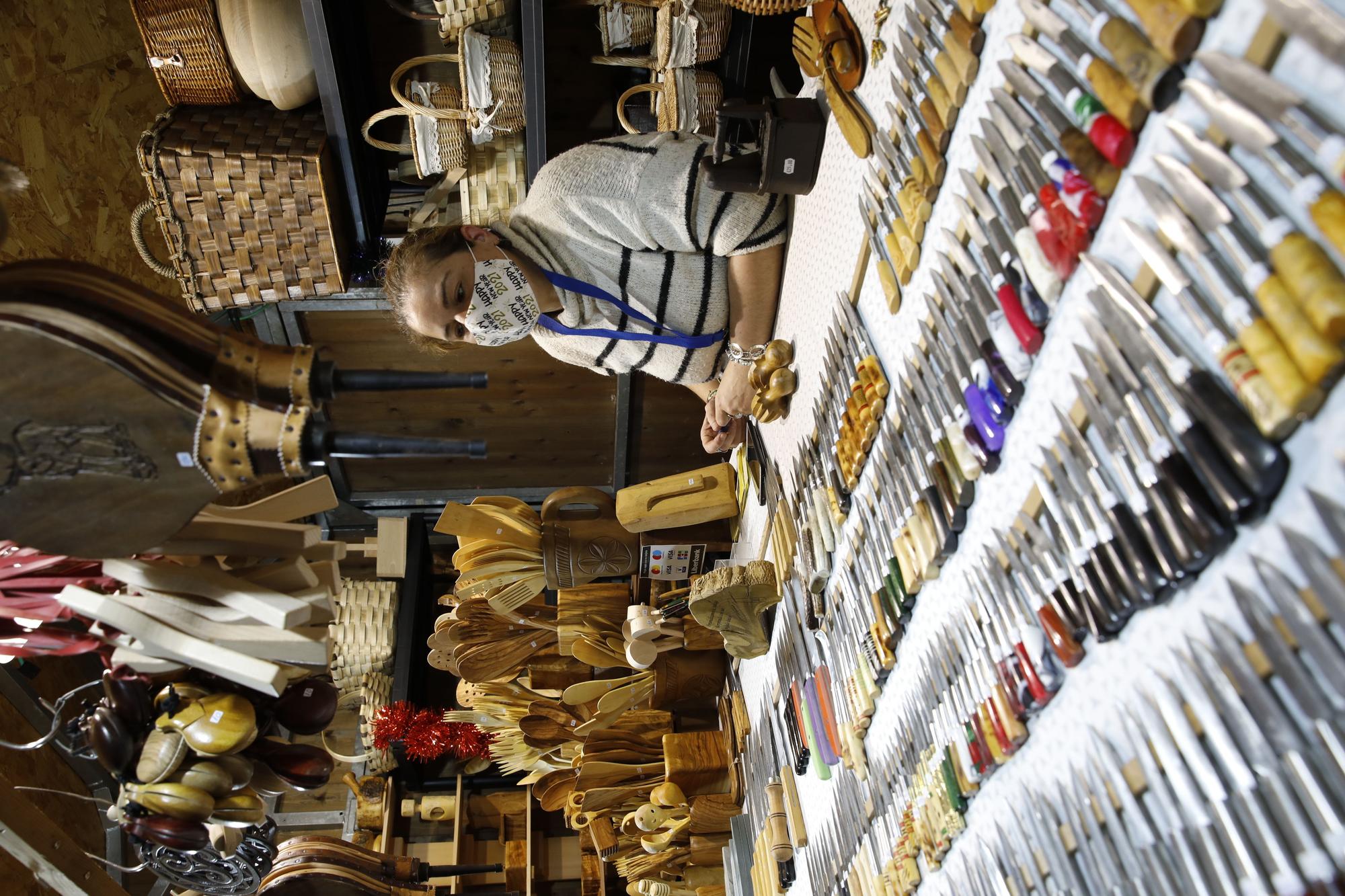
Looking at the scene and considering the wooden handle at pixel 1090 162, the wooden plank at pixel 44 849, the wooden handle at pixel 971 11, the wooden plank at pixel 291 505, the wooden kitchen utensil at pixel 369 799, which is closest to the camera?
the wooden handle at pixel 1090 162

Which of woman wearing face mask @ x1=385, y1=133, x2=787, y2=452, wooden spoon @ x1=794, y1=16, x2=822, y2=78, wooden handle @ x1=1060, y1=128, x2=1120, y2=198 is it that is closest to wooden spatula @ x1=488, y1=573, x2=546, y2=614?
woman wearing face mask @ x1=385, y1=133, x2=787, y2=452

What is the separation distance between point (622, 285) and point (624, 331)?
0.13 meters

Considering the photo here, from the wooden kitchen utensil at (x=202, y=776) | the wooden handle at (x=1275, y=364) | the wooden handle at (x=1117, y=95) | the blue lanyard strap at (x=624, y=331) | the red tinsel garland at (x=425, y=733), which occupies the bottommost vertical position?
the red tinsel garland at (x=425, y=733)

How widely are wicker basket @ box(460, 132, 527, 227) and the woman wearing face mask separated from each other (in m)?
0.72

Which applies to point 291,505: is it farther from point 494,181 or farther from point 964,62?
point 494,181

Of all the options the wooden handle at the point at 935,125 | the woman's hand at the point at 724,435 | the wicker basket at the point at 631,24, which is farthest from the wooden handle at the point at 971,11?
the wicker basket at the point at 631,24

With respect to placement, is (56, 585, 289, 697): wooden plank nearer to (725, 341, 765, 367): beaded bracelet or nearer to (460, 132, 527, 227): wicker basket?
(725, 341, 765, 367): beaded bracelet

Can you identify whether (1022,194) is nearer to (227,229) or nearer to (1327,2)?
(1327,2)

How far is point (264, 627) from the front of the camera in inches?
51.2

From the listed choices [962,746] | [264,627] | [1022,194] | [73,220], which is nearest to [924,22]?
[1022,194]

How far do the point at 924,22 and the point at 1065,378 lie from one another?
676 millimetres

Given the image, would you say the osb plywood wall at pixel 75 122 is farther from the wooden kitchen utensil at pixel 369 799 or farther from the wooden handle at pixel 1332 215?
the wooden handle at pixel 1332 215

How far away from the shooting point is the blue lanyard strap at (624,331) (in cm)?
215

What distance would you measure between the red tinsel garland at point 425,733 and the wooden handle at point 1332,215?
2.98m
